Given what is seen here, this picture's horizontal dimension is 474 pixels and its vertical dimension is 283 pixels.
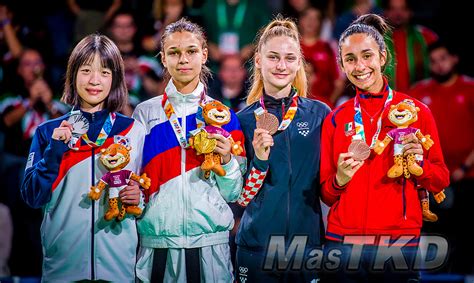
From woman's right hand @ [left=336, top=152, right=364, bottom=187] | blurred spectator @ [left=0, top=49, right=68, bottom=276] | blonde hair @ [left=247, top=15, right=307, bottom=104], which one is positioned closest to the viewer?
woman's right hand @ [left=336, top=152, right=364, bottom=187]

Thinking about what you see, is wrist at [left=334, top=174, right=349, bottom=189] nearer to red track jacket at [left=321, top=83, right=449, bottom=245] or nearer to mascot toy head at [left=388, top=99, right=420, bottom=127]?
red track jacket at [left=321, top=83, right=449, bottom=245]

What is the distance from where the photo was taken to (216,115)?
381 cm

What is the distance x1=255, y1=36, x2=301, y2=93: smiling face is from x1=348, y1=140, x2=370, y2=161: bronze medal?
1.88ft

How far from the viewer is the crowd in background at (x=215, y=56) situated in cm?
664

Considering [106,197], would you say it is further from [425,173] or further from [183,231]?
[425,173]

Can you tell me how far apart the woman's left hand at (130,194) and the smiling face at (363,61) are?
1316mm

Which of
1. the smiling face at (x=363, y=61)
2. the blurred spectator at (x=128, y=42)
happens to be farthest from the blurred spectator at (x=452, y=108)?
the smiling face at (x=363, y=61)

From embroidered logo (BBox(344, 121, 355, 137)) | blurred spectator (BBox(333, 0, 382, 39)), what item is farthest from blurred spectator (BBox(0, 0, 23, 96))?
embroidered logo (BBox(344, 121, 355, 137))

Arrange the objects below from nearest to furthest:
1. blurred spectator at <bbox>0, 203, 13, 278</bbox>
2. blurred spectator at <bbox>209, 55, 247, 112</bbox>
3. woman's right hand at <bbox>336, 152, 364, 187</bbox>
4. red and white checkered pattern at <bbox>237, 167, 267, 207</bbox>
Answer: woman's right hand at <bbox>336, 152, 364, 187</bbox>
red and white checkered pattern at <bbox>237, 167, 267, 207</bbox>
blurred spectator at <bbox>0, 203, 13, 278</bbox>
blurred spectator at <bbox>209, 55, 247, 112</bbox>

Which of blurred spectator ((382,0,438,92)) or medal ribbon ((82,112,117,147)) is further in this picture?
blurred spectator ((382,0,438,92))

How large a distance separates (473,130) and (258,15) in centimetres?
232

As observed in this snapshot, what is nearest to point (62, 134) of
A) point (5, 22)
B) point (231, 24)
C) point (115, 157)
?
point (115, 157)

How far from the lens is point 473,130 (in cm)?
677

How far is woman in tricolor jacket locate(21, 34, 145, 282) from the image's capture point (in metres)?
3.77
